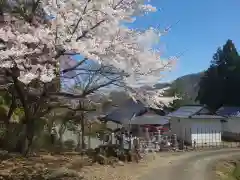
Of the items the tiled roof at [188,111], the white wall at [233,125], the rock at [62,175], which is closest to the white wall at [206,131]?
the tiled roof at [188,111]

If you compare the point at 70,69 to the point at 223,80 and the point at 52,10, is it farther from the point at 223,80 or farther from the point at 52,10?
the point at 223,80

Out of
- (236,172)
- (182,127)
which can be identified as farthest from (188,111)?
(236,172)

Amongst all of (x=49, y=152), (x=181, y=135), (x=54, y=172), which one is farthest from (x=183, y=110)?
(x=54, y=172)

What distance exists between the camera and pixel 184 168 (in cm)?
1620

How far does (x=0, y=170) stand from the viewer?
1267 centimetres

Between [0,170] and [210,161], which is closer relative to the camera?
[0,170]

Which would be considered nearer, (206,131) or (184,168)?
(184,168)

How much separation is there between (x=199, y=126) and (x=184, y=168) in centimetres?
1363

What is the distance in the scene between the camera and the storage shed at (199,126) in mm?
28875

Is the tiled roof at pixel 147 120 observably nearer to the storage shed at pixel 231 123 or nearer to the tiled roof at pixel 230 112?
the storage shed at pixel 231 123

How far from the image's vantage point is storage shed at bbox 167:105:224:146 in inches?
1137

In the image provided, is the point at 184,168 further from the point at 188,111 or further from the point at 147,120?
the point at 188,111

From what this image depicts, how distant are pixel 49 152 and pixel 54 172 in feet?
20.7

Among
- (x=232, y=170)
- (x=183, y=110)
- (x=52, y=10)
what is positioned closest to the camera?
(x=52, y=10)
